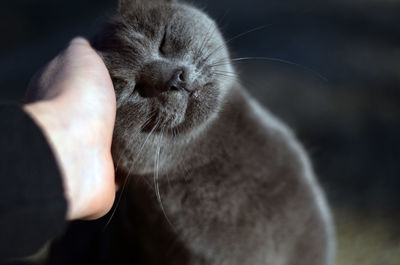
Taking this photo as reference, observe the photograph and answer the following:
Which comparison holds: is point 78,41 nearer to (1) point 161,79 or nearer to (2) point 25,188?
(1) point 161,79

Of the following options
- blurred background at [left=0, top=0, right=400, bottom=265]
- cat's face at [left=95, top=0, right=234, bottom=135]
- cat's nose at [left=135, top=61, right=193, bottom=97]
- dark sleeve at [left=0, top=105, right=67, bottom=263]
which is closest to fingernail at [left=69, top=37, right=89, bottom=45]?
cat's face at [left=95, top=0, right=234, bottom=135]

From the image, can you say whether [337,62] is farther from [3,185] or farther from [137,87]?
[3,185]

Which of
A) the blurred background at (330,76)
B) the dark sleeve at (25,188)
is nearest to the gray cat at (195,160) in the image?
the dark sleeve at (25,188)

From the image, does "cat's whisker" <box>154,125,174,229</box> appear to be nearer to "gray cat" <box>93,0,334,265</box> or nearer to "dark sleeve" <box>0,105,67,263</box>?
"gray cat" <box>93,0,334,265</box>

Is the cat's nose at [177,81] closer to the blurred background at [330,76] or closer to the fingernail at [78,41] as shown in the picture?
the fingernail at [78,41]

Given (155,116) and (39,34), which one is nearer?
(155,116)

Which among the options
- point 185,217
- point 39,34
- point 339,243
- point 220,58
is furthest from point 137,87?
point 39,34

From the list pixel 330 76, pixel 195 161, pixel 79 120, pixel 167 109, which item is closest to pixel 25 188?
pixel 79 120
